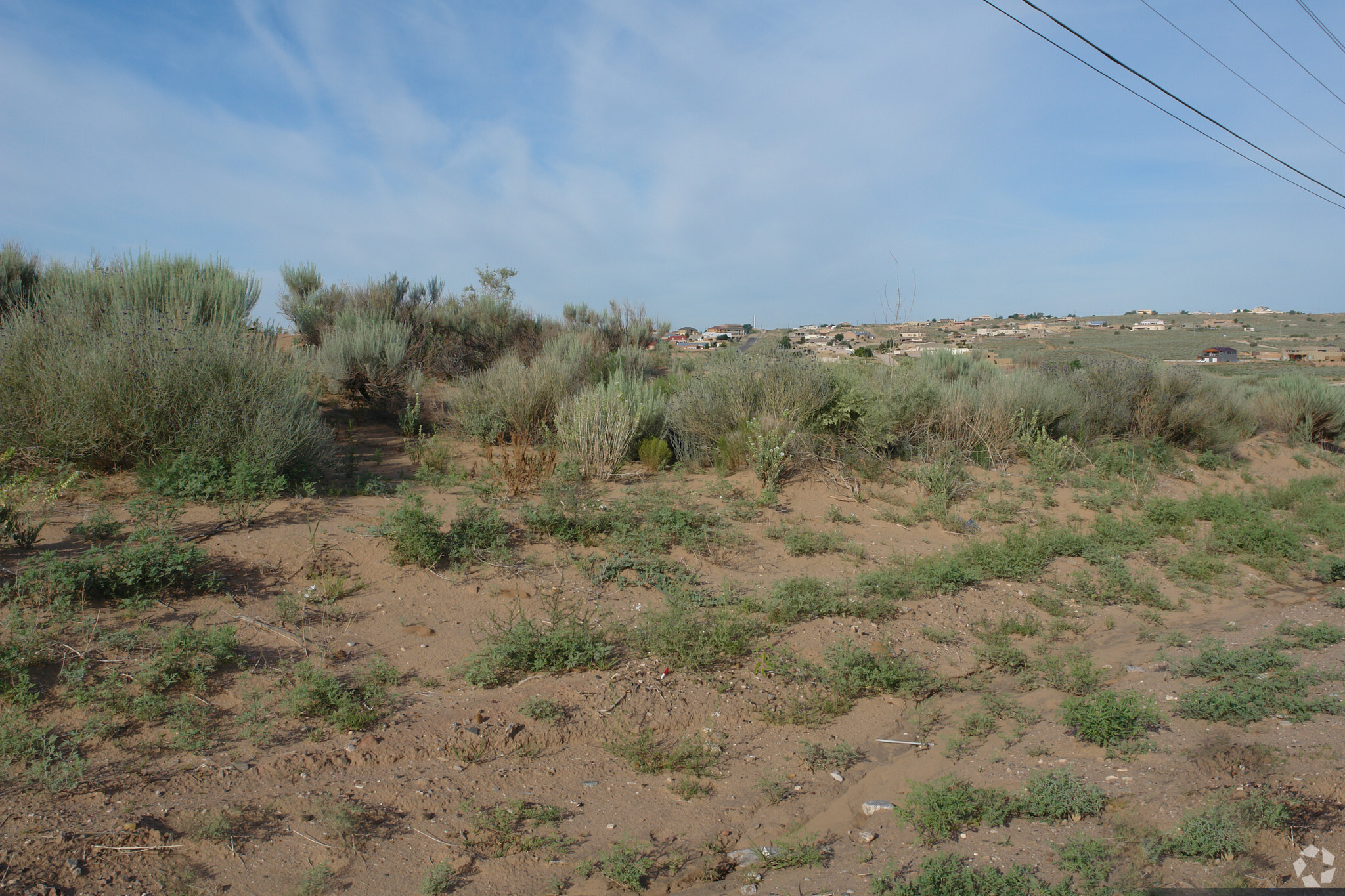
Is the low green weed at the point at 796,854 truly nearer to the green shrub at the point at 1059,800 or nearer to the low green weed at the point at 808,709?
the green shrub at the point at 1059,800

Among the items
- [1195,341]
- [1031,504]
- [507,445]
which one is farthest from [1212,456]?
[1195,341]

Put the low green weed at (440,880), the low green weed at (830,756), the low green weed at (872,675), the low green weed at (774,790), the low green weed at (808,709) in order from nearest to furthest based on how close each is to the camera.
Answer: the low green weed at (440,880), the low green weed at (774,790), the low green weed at (830,756), the low green weed at (808,709), the low green weed at (872,675)

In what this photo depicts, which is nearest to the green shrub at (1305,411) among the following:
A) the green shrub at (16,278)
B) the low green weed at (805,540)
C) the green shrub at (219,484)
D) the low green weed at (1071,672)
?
the low green weed at (805,540)

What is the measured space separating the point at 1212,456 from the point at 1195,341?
35.0 meters

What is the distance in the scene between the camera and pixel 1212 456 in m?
12.5

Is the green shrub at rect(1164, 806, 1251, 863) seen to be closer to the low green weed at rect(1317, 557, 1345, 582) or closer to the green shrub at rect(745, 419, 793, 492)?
the green shrub at rect(745, 419, 793, 492)

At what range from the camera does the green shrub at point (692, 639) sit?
501 centimetres

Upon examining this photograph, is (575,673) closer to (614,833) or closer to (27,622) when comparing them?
(614,833)

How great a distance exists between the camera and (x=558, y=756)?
13.3 ft

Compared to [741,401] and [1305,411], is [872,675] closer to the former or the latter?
[741,401]

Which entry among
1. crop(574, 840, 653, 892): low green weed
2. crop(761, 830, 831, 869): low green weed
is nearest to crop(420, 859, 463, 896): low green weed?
crop(574, 840, 653, 892): low green weed

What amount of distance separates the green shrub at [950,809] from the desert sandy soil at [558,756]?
0.07 meters

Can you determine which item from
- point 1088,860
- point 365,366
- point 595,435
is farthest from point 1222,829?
point 365,366

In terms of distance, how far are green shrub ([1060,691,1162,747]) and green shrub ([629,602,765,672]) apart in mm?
2113
